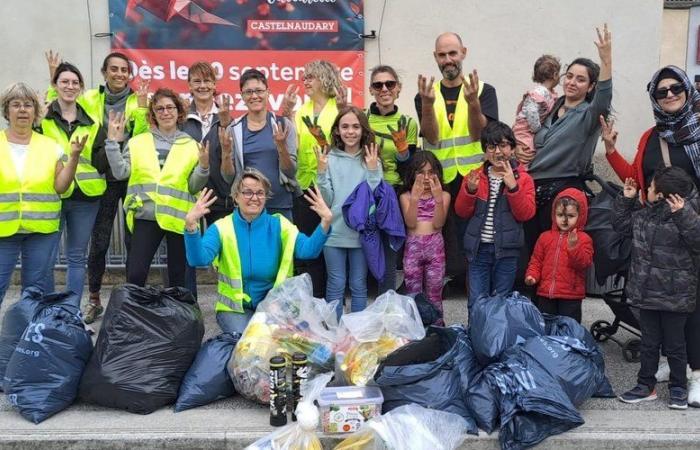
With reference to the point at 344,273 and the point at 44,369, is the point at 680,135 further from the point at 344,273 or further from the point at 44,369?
the point at 44,369

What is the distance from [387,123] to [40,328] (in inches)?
107

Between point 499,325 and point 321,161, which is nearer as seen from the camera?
point 499,325

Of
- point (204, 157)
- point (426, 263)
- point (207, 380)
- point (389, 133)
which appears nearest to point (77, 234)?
point (204, 157)

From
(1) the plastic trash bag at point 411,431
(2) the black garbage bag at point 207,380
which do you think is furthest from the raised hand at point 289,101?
(1) the plastic trash bag at point 411,431

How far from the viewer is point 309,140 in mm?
5184

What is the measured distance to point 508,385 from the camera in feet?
11.6

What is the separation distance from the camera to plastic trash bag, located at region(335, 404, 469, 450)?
10.8ft

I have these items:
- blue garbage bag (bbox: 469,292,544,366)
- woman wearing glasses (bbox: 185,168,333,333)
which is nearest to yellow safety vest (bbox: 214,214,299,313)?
woman wearing glasses (bbox: 185,168,333,333)

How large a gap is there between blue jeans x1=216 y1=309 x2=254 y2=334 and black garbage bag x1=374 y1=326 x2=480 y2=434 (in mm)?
1111

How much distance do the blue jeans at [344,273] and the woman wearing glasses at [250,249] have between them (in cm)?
40

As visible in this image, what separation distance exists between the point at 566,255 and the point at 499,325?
2.75 ft

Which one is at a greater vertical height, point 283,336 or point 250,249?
point 250,249

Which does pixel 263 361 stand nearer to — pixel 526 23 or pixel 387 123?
pixel 387 123

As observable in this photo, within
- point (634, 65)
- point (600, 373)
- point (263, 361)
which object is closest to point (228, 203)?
point (263, 361)
